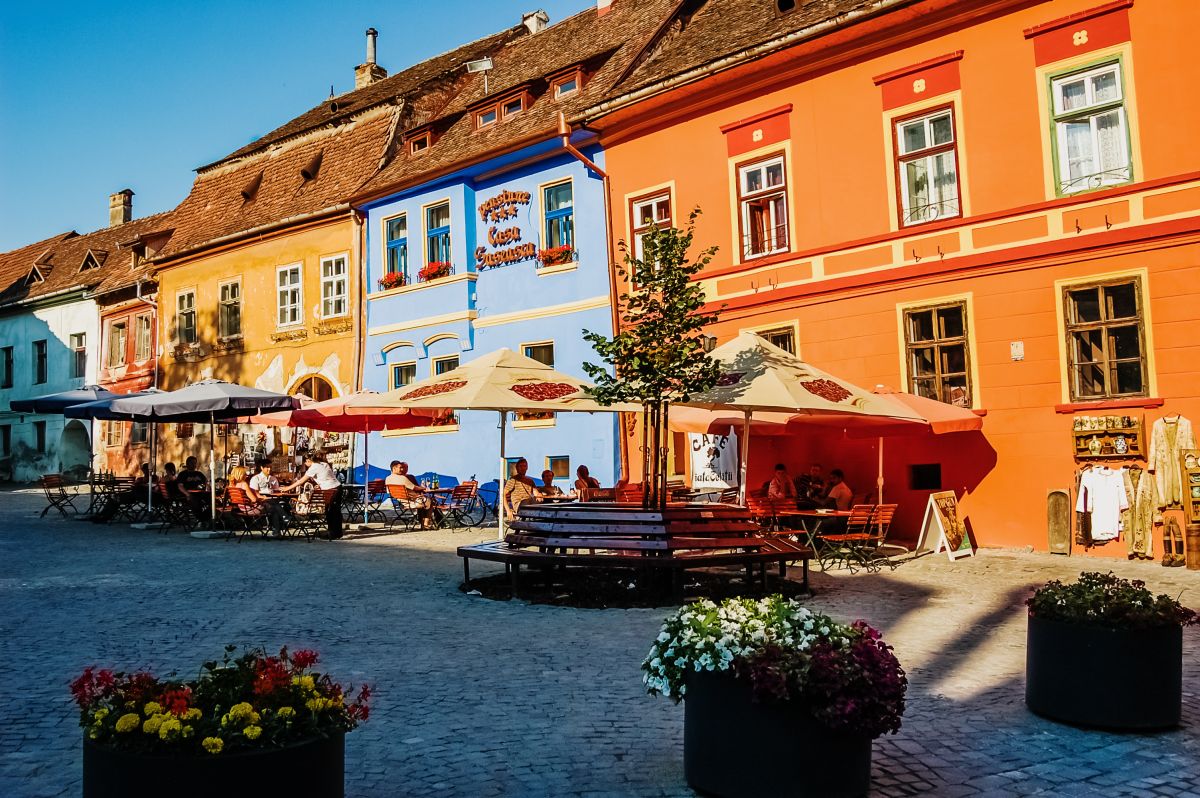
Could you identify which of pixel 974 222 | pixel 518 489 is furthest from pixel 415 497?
pixel 974 222

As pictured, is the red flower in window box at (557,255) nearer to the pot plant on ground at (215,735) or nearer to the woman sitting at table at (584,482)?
the woman sitting at table at (584,482)

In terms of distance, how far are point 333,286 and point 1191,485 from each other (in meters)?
18.9

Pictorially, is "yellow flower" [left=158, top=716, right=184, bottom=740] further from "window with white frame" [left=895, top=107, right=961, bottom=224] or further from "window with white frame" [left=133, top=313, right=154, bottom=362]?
→ "window with white frame" [left=133, top=313, right=154, bottom=362]

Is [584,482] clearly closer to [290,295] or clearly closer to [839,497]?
[839,497]

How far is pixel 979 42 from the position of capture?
14.1 metres

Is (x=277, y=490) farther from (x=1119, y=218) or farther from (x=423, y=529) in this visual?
(x=1119, y=218)

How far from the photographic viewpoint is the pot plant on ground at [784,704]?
13.3 feet

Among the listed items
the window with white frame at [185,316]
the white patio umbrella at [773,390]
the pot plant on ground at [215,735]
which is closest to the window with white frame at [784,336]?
the white patio umbrella at [773,390]

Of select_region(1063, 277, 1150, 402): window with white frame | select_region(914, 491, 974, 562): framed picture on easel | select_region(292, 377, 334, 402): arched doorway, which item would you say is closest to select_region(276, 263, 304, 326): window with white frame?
select_region(292, 377, 334, 402): arched doorway

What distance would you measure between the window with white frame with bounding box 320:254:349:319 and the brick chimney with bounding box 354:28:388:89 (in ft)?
34.7

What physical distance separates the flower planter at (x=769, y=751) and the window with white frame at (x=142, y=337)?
2979 centimetres

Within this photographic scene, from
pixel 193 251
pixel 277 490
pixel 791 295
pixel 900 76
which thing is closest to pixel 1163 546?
pixel 791 295

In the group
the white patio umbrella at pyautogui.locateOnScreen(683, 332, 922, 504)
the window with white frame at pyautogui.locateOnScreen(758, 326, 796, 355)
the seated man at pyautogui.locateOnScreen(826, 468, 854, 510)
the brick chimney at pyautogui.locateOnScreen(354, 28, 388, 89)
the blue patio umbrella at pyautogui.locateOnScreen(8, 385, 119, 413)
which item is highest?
the brick chimney at pyautogui.locateOnScreen(354, 28, 388, 89)

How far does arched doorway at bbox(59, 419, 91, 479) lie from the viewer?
1385 inches
